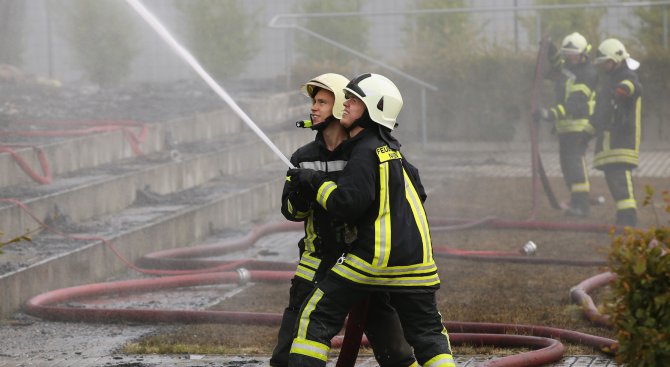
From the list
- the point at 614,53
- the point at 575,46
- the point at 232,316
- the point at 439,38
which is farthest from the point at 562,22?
the point at 232,316

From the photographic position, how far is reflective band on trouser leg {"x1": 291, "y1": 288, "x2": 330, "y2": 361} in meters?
4.96

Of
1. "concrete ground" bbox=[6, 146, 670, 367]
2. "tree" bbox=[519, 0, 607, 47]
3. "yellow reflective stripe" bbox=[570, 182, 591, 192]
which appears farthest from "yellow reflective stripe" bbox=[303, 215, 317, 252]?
"tree" bbox=[519, 0, 607, 47]

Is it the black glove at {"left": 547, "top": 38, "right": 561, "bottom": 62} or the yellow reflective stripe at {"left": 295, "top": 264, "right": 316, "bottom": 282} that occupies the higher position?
the black glove at {"left": 547, "top": 38, "right": 561, "bottom": 62}

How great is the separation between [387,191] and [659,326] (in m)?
1.37

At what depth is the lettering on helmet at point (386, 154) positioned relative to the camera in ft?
16.5

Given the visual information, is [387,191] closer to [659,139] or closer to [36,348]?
[36,348]

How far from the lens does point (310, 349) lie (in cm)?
496

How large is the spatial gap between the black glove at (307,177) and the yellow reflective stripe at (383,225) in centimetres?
24

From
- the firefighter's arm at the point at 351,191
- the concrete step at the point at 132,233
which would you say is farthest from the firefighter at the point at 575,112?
the firefighter's arm at the point at 351,191

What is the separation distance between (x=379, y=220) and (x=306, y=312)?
1.50 ft

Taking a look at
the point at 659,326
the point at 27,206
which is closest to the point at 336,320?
the point at 659,326

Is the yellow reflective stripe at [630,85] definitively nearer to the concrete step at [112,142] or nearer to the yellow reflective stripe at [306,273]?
the concrete step at [112,142]

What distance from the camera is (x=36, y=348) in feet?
22.1

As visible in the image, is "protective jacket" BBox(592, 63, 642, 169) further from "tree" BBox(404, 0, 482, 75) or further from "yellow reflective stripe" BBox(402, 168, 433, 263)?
"yellow reflective stripe" BBox(402, 168, 433, 263)
